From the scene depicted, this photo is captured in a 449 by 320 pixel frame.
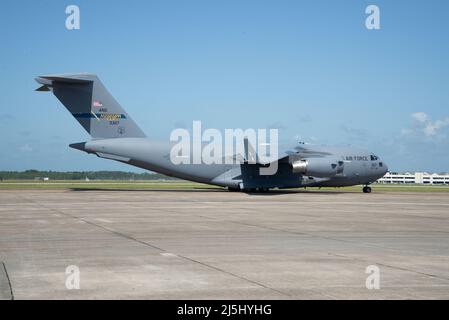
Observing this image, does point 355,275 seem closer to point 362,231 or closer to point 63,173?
point 362,231

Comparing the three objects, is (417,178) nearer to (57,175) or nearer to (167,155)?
(57,175)

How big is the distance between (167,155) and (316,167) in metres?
11.1

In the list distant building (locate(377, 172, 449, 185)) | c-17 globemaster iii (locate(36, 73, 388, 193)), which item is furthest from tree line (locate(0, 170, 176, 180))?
c-17 globemaster iii (locate(36, 73, 388, 193))

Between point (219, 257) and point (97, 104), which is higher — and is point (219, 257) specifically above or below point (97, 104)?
below

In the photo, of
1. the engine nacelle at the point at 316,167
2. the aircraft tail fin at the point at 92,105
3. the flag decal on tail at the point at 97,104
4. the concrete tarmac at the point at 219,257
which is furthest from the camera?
the engine nacelle at the point at 316,167

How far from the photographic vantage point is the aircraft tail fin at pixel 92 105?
39906mm

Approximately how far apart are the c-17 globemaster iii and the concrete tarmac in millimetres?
20278

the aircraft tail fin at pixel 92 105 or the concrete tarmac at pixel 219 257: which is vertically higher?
the aircraft tail fin at pixel 92 105

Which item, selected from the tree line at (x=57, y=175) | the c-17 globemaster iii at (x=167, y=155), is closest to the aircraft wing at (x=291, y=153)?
the c-17 globemaster iii at (x=167, y=155)

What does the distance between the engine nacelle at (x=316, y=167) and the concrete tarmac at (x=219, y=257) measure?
867 inches

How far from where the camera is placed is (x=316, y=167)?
4319cm
